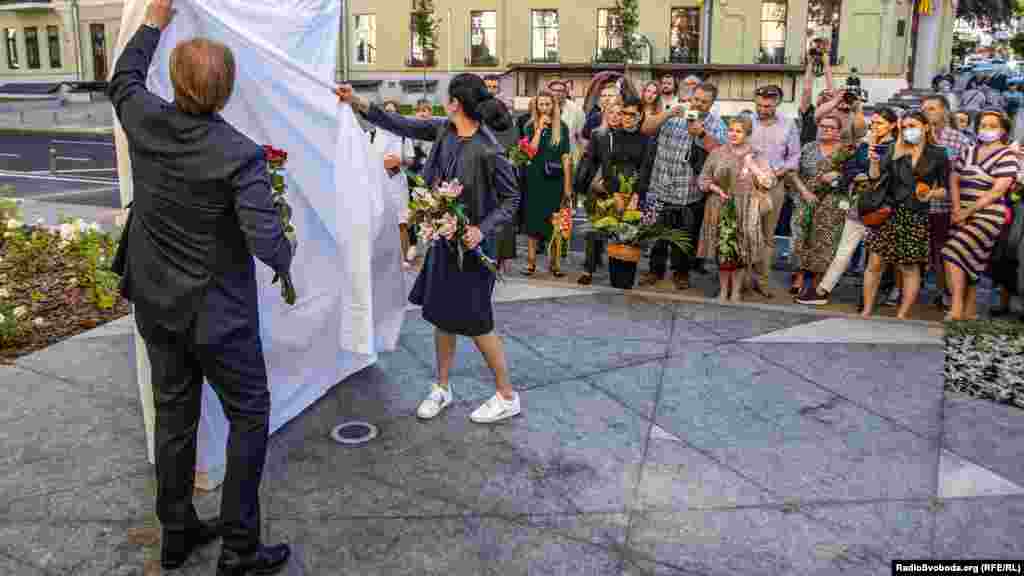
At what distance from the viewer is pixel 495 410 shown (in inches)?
213

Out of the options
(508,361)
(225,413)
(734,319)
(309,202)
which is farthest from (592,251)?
(225,413)

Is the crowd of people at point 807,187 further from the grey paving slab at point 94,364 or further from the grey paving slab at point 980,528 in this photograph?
the grey paving slab at point 980,528

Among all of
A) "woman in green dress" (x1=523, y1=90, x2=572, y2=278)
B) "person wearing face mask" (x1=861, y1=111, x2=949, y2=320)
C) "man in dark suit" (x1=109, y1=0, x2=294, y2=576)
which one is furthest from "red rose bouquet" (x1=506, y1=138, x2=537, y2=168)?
"man in dark suit" (x1=109, y1=0, x2=294, y2=576)

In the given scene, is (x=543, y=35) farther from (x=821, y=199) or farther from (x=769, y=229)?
(x=821, y=199)

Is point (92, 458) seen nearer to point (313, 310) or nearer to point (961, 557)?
point (313, 310)

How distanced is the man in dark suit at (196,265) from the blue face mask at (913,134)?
18.9ft

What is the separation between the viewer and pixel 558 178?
369 inches

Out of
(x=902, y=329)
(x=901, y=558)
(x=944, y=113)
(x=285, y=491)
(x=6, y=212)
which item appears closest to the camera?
(x=901, y=558)

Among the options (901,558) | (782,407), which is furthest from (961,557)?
(782,407)

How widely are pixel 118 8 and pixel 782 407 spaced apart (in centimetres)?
4530

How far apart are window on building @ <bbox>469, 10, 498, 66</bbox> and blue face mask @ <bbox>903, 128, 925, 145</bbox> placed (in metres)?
31.0

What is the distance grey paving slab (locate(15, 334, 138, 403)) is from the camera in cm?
592

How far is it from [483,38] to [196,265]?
3550 cm

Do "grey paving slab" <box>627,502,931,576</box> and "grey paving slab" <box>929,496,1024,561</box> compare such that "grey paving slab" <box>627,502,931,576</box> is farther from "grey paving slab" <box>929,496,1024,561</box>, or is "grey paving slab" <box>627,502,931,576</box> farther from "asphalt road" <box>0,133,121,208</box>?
"asphalt road" <box>0,133,121,208</box>
